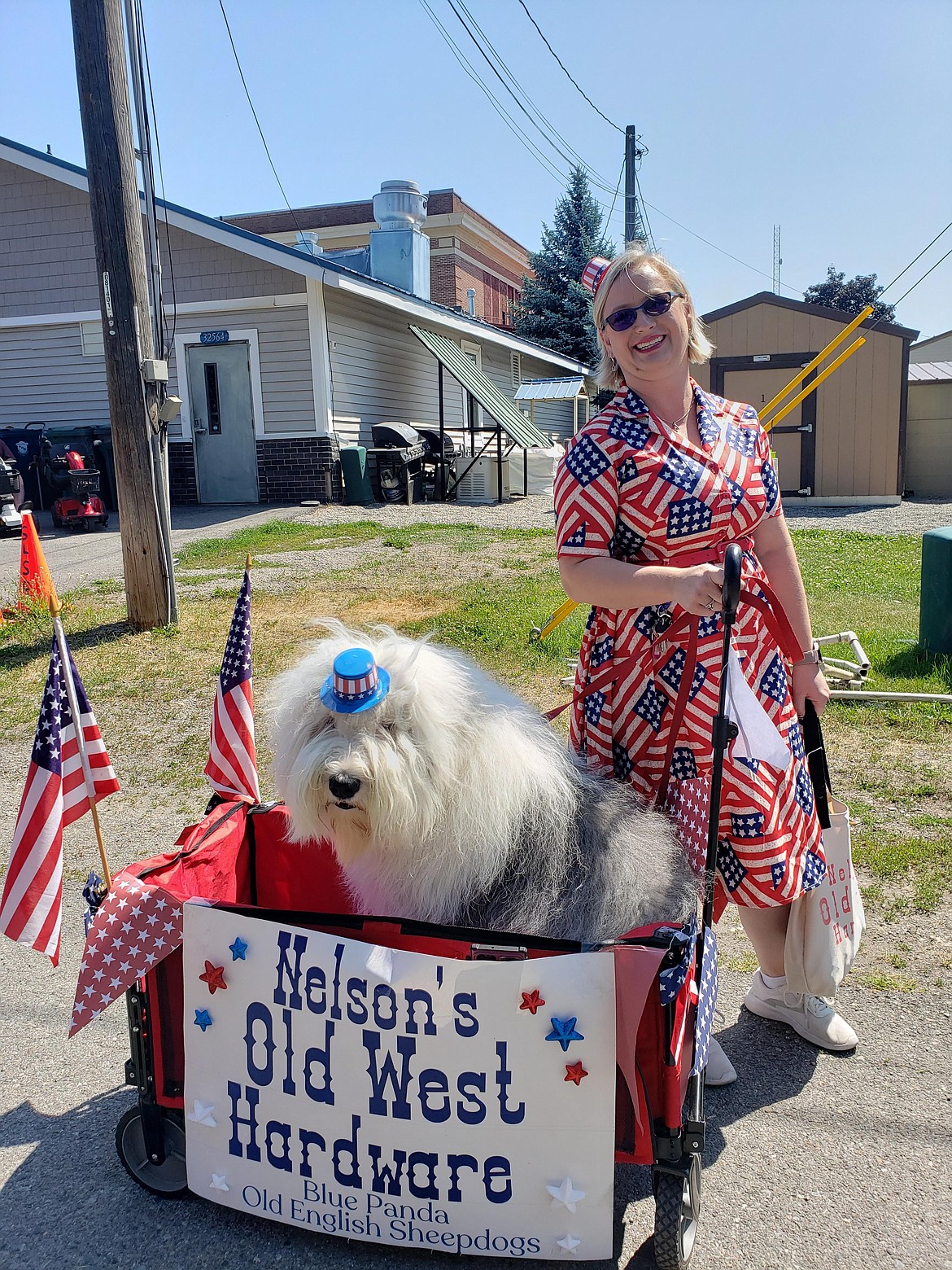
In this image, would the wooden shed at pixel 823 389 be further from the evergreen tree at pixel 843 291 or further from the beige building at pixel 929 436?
the evergreen tree at pixel 843 291

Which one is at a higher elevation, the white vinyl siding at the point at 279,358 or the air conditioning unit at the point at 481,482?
the white vinyl siding at the point at 279,358

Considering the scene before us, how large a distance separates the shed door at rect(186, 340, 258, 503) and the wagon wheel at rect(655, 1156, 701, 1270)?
596 inches

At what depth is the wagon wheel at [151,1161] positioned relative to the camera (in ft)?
7.28

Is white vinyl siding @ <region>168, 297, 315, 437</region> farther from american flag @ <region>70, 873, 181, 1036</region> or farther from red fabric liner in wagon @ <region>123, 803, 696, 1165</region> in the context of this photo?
american flag @ <region>70, 873, 181, 1036</region>

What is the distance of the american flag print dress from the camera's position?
2264 mm

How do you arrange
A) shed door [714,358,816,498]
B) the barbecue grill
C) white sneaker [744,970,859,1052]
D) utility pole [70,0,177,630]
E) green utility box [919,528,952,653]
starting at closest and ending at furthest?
white sneaker [744,970,859,1052] → green utility box [919,528,952,653] → utility pole [70,0,177,630] → the barbecue grill → shed door [714,358,816,498]

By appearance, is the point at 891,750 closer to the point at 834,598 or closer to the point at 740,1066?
the point at 740,1066

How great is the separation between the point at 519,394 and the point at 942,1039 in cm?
2085

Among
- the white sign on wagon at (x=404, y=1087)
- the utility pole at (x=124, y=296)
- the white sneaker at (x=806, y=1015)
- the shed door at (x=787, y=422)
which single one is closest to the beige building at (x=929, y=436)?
the shed door at (x=787, y=422)

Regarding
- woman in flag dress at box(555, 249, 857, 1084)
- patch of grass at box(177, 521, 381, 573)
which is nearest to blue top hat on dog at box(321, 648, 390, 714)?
woman in flag dress at box(555, 249, 857, 1084)

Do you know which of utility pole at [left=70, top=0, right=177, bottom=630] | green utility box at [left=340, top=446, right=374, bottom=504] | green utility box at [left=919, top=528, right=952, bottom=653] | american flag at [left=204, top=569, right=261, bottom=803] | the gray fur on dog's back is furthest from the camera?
green utility box at [left=340, top=446, right=374, bottom=504]

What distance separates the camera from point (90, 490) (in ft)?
44.6

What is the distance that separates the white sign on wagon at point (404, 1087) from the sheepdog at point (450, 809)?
230 mm

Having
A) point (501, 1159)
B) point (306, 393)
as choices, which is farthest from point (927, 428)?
point (501, 1159)
